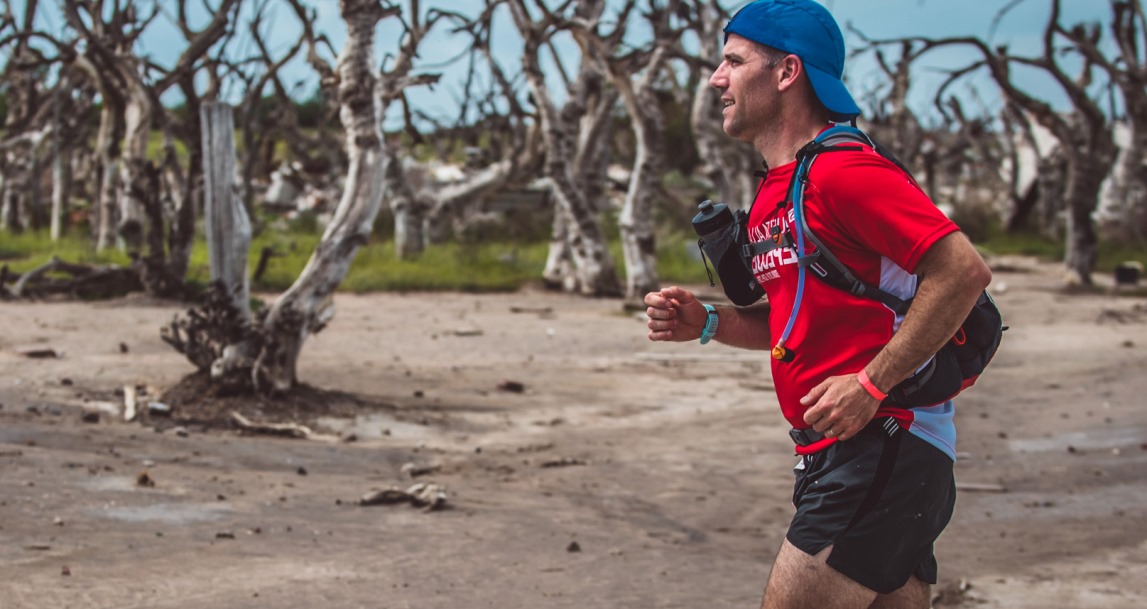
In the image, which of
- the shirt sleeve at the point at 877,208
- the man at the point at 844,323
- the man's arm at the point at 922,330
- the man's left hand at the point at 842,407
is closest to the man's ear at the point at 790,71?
the man at the point at 844,323

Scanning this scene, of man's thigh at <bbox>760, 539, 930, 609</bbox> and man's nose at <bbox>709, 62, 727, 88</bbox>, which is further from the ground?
man's nose at <bbox>709, 62, 727, 88</bbox>

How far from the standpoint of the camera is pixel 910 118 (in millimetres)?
35906

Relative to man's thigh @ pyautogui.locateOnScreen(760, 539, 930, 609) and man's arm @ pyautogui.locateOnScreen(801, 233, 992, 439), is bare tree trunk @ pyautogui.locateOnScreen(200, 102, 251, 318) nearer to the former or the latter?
man's thigh @ pyautogui.locateOnScreen(760, 539, 930, 609)

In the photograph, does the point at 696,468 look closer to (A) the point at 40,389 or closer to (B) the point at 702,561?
(B) the point at 702,561

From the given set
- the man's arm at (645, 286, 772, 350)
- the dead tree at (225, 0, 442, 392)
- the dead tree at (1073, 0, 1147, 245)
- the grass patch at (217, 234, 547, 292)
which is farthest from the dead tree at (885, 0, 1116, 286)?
the man's arm at (645, 286, 772, 350)

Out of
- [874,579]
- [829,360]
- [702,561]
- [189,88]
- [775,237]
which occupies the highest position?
[189,88]

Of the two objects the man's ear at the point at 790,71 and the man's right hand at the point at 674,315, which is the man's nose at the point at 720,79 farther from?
the man's right hand at the point at 674,315

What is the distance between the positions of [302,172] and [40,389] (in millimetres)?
22977

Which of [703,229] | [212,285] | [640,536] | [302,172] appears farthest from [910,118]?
[703,229]

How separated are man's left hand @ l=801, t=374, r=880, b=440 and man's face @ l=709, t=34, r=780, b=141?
0.65 metres

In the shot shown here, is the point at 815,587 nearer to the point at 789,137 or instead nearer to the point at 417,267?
the point at 789,137

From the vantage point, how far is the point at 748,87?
315 centimetres

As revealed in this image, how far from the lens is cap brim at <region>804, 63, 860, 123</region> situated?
3104mm

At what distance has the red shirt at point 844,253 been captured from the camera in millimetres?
2824
